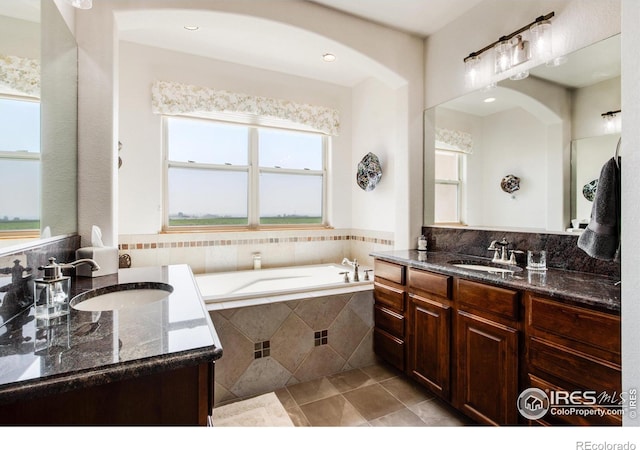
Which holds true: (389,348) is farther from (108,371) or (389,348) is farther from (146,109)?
(146,109)

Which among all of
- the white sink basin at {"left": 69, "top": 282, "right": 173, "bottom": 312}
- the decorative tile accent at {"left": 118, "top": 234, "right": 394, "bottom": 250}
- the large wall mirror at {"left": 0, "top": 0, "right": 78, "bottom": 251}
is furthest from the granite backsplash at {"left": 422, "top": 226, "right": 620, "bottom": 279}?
the large wall mirror at {"left": 0, "top": 0, "right": 78, "bottom": 251}

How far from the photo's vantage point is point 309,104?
354cm

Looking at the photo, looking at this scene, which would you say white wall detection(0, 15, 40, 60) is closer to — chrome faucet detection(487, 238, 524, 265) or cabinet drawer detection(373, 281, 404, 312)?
cabinet drawer detection(373, 281, 404, 312)

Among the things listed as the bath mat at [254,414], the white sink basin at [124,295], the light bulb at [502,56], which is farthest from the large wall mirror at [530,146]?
the white sink basin at [124,295]

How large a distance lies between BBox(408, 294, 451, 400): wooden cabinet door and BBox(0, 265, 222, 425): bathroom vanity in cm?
151

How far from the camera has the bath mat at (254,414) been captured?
1736 mm

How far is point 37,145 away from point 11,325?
79 cm

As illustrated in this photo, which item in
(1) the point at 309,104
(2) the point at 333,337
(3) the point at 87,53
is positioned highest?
(1) the point at 309,104

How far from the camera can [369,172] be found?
338 cm

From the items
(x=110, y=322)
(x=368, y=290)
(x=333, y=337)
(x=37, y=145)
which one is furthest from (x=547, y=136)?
(x=37, y=145)

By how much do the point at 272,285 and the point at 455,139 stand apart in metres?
2.24

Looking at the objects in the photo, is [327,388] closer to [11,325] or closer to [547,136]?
[11,325]

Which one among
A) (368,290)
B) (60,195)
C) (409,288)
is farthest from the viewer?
(368,290)

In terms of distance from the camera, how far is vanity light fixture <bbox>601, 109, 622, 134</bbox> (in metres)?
1.64
